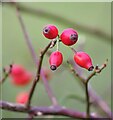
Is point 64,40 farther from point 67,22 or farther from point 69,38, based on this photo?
point 67,22

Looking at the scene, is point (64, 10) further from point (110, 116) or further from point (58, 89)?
point (110, 116)

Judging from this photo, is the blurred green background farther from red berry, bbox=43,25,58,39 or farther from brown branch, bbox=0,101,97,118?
red berry, bbox=43,25,58,39

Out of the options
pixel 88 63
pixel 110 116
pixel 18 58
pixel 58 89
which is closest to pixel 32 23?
pixel 18 58

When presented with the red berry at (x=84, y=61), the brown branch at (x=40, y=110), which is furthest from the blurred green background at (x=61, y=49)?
the red berry at (x=84, y=61)

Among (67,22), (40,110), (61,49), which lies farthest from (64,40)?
(61,49)

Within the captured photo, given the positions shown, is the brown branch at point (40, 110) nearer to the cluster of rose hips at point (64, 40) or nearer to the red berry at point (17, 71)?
the cluster of rose hips at point (64, 40)

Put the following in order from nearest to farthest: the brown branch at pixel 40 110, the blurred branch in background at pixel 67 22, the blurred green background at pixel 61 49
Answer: the brown branch at pixel 40 110
the blurred branch in background at pixel 67 22
the blurred green background at pixel 61 49
